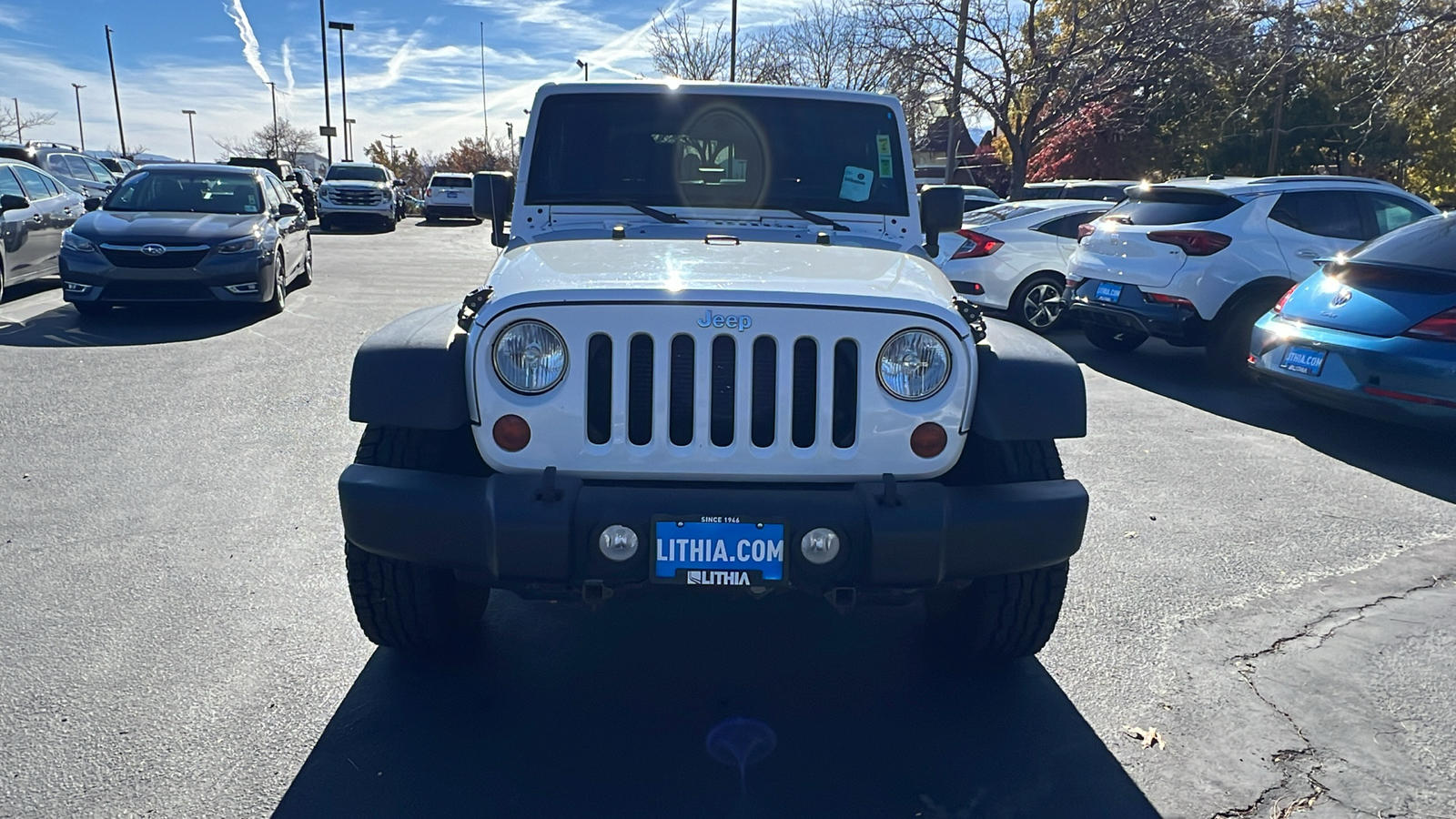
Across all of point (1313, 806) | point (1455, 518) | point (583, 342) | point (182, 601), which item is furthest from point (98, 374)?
point (1455, 518)

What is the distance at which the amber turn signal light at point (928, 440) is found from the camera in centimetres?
283

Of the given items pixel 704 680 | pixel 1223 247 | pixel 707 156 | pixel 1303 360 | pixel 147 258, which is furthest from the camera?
pixel 147 258

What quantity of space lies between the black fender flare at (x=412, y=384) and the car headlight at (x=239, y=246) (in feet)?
25.9

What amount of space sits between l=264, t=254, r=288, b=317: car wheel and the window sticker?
7984 millimetres

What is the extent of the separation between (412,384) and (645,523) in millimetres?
739

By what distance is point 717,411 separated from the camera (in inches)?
110

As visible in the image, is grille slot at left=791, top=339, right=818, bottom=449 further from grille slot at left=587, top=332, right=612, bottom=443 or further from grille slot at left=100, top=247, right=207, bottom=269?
grille slot at left=100, top=247, right=207, bottom=269

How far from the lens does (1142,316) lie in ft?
27.9

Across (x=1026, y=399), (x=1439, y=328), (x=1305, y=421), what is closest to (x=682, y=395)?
(x=1026, y=399)

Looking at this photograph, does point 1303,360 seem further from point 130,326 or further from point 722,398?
point 130,326

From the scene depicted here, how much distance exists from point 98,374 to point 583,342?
6.41m

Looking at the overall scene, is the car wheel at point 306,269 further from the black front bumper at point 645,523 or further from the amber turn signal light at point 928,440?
the amber turn signal light at point 928,440

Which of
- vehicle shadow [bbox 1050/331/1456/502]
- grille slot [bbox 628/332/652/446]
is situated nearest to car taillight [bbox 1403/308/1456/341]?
vehicle shadow [bbox 1050/331/1456/502]

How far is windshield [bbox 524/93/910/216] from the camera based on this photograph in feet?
14.1
